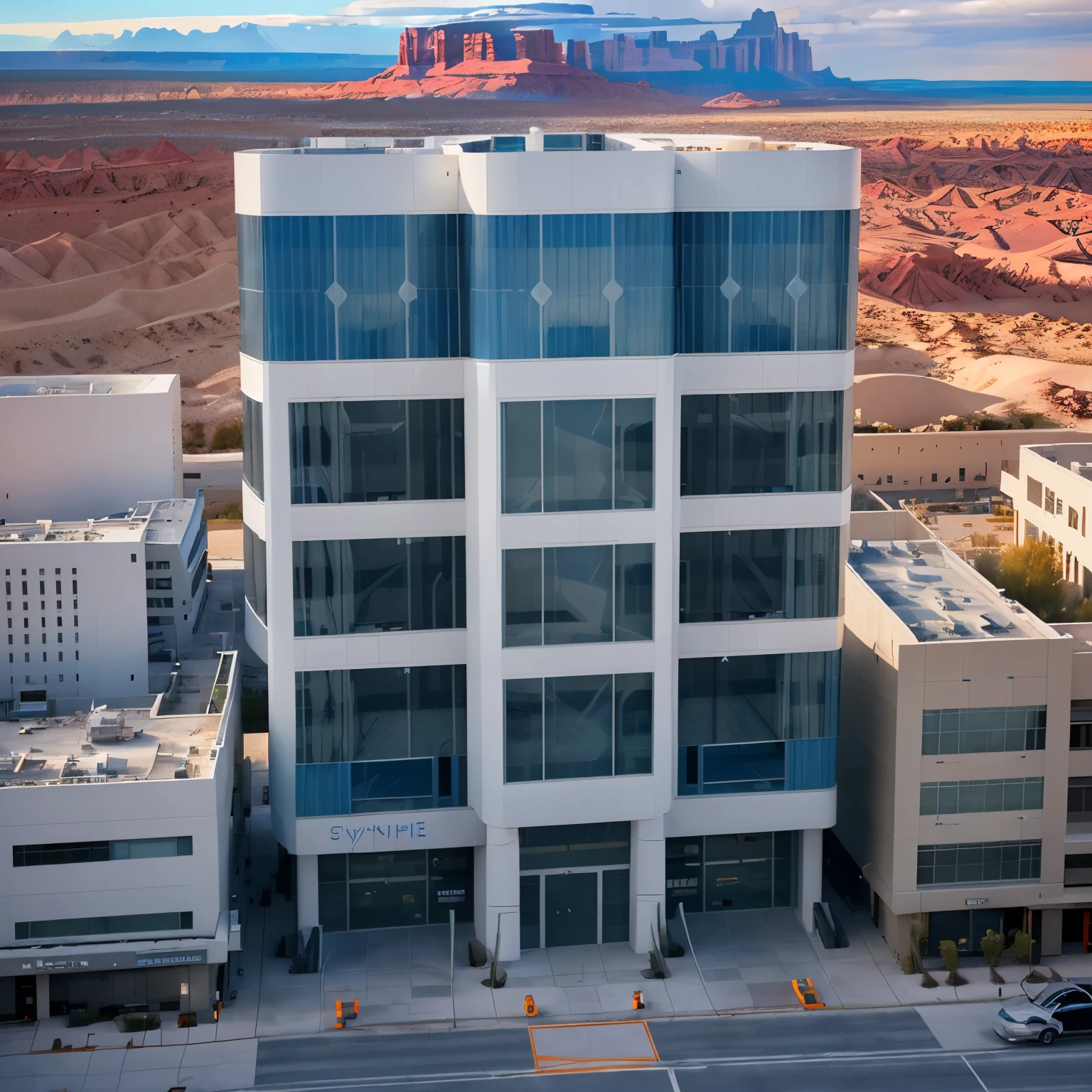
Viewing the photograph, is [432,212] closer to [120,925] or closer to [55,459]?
[120,925]

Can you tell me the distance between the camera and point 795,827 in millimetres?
43375

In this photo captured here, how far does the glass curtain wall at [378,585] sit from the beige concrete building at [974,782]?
11574 millimetres

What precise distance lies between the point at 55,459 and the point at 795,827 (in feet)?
148

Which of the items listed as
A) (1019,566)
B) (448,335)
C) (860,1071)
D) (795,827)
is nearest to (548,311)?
(448,335)

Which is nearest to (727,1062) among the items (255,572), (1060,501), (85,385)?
(255,572)

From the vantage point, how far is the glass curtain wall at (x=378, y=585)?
4078cm

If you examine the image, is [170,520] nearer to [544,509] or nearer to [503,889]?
[503,889]

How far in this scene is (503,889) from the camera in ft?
137

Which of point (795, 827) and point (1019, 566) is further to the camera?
point (1019, 566)

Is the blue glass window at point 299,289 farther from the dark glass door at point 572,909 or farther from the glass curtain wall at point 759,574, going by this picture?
the dark glass door at point 572,909

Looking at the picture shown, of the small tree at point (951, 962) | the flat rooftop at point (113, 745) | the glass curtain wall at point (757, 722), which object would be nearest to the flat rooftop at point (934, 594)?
the glass curtain wall at point (757, 722)

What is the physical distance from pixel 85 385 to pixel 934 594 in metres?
48.8

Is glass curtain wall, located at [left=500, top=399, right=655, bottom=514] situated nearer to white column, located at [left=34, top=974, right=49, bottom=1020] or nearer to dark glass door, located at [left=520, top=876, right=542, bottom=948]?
dark glass door, located at [left=520, top=876, right=542, bottom=948]

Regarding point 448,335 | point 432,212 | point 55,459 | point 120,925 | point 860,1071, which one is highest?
point 432,212
